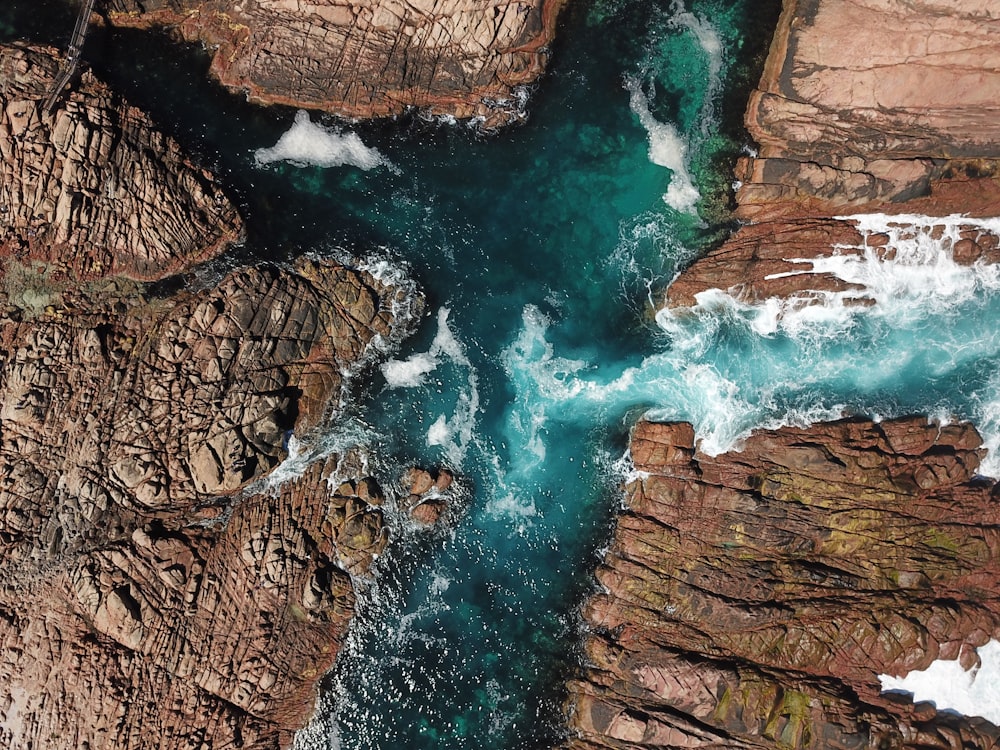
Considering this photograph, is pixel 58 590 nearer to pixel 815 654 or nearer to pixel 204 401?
pixel 204 401

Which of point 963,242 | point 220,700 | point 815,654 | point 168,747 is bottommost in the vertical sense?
point 168,747

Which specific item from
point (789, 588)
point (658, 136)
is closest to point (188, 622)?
point (789, 588)

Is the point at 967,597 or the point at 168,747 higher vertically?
the point at 967,597

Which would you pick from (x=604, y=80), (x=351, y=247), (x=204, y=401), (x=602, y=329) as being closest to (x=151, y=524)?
(x=204, y=401)

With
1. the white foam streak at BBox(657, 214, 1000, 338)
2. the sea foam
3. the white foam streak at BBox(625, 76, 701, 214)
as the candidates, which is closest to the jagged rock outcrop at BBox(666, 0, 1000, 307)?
the white foam streak at BBox(657, 214, 1000, 338)

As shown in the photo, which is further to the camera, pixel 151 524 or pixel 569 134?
pixel 569 134

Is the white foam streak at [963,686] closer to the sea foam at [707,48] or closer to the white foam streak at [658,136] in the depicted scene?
the white foam streak at [658,136]

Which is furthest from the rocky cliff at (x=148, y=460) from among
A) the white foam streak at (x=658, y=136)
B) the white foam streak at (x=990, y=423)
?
the white foam streak at (x=990, y=423)
